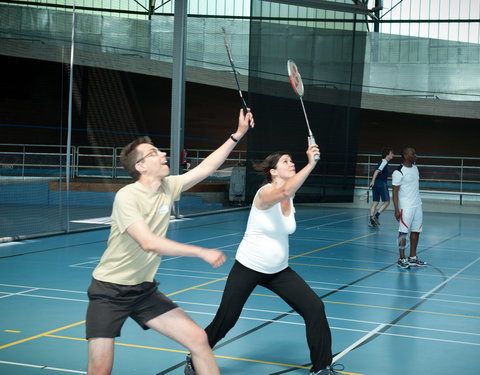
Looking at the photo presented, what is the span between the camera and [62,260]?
1064 cm

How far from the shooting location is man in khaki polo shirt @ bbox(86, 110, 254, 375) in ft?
12.3

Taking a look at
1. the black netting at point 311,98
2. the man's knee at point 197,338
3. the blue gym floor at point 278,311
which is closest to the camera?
the man's knee at point 197,338

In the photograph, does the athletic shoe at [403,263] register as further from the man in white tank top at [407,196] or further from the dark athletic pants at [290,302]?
the dark athletic pants at [290,302]

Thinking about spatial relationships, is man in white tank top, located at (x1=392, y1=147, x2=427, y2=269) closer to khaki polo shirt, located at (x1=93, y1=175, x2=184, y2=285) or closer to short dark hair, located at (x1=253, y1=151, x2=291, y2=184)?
short dark hair, located at (x1=253, y1=151, x2=291, y2=184)

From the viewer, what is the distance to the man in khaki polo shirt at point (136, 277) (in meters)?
3.75

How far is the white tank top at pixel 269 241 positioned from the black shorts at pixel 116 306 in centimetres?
119

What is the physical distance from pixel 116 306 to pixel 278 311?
12.7 ft

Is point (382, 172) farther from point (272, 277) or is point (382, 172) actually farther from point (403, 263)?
point (272, 277)

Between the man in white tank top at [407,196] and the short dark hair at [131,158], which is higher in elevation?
the short dark hair at [131,158]

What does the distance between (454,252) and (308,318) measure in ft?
27.7

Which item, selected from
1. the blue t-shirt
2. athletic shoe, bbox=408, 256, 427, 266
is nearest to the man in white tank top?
athletic shoe, bbox=408, 256, 427, 266

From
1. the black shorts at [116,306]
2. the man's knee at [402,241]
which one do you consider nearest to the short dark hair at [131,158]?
the black shorts at [116,306]

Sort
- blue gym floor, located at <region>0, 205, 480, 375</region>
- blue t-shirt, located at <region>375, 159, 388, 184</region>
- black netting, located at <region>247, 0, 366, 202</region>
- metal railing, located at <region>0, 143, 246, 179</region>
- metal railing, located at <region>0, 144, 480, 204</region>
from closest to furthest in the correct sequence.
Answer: blue gym floor, located at <region>0, 205, 480, 375</region>
blue t-shirt, located at <region>375, 159, 388, 184</region>
metal railing, located at <region>0, 143, 246, 179</region>
black netting, located at <region>247, 0, 366, 202</region>
metal railing, located at <region>0, 144, 480, 204</region>

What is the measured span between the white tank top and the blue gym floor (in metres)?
0.87
